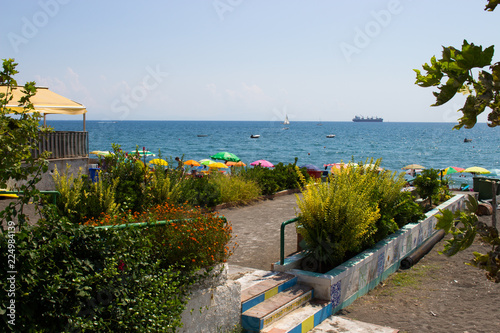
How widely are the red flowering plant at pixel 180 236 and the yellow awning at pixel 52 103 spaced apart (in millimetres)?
10572

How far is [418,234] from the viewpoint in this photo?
10.7 m

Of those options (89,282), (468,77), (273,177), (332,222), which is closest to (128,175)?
(332,222)

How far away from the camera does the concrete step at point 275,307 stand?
5.75 metres

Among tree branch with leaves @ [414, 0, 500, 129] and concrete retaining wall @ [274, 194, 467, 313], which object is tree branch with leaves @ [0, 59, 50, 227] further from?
concrete retaining wall @ [274, 194, 467, 313]

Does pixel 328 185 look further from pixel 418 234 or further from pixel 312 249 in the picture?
pixel 418 234

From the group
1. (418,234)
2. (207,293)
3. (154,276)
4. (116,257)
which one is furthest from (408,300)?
(116,257)

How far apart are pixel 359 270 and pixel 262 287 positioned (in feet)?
6.55

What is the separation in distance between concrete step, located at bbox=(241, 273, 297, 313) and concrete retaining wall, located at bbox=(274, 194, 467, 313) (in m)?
0.26

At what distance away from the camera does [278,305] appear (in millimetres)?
6180

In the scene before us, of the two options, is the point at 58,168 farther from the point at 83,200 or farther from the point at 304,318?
the point at 304,318

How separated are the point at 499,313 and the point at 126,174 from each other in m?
7.30

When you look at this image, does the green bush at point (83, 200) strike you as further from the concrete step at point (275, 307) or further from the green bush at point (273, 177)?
the green bush at point (273, 177)

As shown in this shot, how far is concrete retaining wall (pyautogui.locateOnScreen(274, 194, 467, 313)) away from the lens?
22.5ft

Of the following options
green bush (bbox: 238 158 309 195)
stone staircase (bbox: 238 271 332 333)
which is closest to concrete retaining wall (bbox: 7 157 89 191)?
green bush (bbox: 238 158 309 195)
